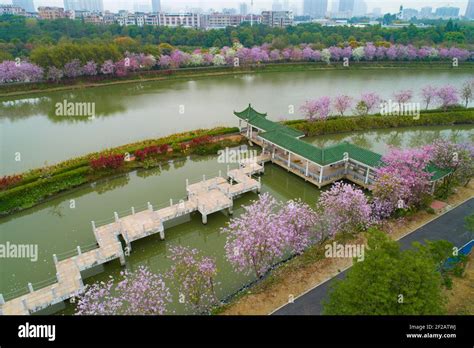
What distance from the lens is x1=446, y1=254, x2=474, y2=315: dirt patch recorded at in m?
11.6

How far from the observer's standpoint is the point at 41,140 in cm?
2769

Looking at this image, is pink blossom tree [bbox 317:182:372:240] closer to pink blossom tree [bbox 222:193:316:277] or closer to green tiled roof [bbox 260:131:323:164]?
pink blossom tree [bbox 222:193:316:277]

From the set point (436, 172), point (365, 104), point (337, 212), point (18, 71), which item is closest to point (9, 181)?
point (337, 212)

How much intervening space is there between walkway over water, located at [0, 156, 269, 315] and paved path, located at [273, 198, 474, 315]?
7124mm

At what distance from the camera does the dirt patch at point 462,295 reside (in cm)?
1163

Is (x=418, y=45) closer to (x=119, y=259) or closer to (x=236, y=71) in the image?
(x=236, y=71)

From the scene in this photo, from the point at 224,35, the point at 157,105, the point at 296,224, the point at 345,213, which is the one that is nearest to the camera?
the point at 296,224

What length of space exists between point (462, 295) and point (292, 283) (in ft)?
19.9

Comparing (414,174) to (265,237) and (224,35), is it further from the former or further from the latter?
(224,35)

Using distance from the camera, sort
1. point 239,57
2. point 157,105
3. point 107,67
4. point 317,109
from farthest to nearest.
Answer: point 239,57
point 107,67
point 157,105
point 317,109

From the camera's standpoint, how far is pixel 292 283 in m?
13.3

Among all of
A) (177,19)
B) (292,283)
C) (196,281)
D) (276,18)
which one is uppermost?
(276,18)

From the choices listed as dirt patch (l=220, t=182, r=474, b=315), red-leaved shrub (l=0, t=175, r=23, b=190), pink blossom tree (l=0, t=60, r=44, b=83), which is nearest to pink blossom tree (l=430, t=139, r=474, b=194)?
dirt patch (l=220, t=182, r=474, b=315)
